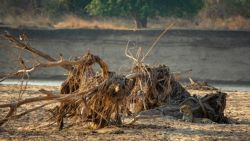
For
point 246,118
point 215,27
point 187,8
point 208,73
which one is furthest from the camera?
point 187,8

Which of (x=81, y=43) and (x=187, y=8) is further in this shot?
(x=187, y=8)

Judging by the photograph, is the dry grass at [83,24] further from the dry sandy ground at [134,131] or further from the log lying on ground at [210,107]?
Result: the dry sandy ground at [134,131]

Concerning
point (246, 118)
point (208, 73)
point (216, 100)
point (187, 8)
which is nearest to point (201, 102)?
point (216, 100)

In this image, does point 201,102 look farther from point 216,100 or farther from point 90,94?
point 90,94

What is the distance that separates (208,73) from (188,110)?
62.8 ft

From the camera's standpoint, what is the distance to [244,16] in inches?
1880

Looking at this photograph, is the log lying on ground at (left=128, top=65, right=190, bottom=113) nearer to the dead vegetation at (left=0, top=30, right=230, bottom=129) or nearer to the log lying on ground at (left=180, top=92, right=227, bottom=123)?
the dead vegetation at (left=0, top=30, right=230, bottom=129)

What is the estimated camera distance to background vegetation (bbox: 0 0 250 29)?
44.9 metres

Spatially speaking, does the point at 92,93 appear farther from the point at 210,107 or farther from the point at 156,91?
the point at 210,107

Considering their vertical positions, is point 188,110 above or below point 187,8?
below

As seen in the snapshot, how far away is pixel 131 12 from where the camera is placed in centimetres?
4603

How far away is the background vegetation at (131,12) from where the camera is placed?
44.9 meters

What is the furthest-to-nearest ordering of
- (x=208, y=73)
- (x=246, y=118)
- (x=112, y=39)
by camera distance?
(x=112, y=39), (x=208, y=73), (x=246, y=118)

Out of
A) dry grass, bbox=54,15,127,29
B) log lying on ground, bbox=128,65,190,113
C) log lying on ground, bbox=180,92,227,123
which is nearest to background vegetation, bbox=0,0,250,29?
dry grass, bbox=54,15,127,29
